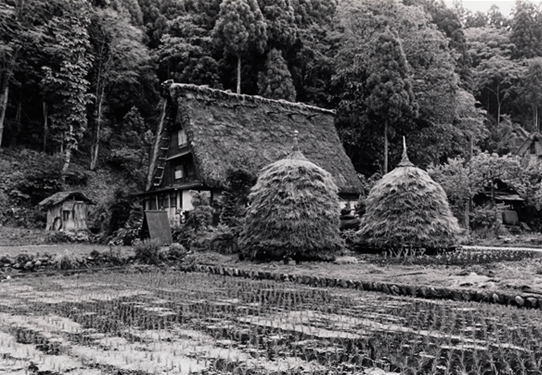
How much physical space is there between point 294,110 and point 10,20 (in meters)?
15.6

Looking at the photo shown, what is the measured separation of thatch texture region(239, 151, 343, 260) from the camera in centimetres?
1185

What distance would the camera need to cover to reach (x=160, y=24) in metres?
35.8

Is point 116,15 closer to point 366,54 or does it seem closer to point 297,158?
point 366,54

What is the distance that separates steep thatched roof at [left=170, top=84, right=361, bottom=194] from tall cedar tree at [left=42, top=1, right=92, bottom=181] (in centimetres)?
702

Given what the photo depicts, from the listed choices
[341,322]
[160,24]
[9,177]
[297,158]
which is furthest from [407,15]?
[341,322]

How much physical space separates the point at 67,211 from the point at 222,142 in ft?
25.1

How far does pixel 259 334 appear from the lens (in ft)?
16.0

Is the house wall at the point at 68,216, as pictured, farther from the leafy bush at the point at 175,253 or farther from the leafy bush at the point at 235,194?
the leafy bush at the point at 175,253

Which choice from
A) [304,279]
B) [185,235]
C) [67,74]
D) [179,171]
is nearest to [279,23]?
[179,171]

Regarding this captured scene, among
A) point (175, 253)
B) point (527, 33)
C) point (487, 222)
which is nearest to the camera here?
point (175, 253)

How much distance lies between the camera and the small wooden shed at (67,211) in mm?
22109

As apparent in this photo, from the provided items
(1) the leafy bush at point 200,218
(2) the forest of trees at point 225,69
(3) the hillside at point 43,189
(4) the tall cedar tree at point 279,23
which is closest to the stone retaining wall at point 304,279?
(1) the leafy bush at point 200,218

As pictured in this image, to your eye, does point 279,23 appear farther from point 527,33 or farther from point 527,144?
point 527,33

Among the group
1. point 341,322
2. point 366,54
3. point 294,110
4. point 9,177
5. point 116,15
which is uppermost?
point 116,15
